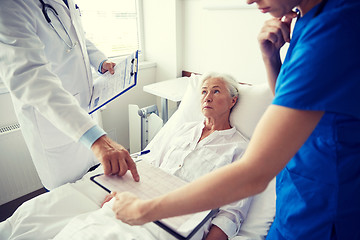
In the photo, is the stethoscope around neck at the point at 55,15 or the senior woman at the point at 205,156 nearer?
the senior woman at the point at 205,156

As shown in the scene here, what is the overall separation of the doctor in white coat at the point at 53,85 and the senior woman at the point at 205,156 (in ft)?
0.97

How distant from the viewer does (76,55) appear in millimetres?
1301

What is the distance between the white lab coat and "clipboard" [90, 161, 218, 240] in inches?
8.5

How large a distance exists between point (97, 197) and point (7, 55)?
0.80 m

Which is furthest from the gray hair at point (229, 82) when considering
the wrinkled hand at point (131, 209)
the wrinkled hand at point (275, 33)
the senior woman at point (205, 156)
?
the wrinkled hand at point (131, 209)

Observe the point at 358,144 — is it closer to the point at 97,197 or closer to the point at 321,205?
the point at 321,205

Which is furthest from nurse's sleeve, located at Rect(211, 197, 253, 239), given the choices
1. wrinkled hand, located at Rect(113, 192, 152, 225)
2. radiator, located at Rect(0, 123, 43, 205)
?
radiator, located at Rect(0, 123, 43, 205)

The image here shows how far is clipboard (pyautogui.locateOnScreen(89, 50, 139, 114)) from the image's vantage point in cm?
128

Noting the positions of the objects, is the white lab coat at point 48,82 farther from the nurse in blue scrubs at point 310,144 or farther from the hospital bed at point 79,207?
the nurse in blue scrubs at point 310,144

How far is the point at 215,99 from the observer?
1552 millimetres

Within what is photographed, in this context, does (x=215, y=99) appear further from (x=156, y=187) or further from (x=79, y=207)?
(x=79, y=207)

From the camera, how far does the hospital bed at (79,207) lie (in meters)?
1.13

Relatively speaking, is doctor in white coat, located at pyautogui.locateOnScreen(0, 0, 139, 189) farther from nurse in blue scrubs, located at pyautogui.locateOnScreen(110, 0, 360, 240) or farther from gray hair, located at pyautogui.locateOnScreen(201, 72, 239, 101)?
gray hair, located at pyautogui.locateOnScreen(201, 72, 239, 101)

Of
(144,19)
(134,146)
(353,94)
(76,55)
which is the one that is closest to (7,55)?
(76,55)
